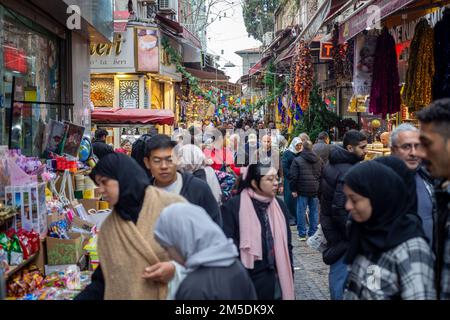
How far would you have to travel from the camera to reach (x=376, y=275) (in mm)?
2984

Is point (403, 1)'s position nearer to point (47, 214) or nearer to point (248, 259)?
point (248, 259)

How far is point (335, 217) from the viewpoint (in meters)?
5.51

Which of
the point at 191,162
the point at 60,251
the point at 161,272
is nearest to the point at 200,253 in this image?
the point at 161,272

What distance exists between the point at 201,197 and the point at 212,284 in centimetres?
170

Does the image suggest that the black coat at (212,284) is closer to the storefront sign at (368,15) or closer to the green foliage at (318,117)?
the storefront sign at (368,15)

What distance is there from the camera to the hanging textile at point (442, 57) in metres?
6.27

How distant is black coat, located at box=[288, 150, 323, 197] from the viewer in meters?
10.4

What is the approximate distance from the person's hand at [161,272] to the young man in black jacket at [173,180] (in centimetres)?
121

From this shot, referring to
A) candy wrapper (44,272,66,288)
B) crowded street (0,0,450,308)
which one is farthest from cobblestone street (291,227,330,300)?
candy wrapper (44,272,66,288)

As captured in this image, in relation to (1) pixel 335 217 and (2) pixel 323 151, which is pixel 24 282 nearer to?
(1) pixel 335 217

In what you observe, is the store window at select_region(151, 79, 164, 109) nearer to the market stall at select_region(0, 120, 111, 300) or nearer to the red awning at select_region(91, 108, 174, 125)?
the red awning at select_region(91, 108, 174, 125)

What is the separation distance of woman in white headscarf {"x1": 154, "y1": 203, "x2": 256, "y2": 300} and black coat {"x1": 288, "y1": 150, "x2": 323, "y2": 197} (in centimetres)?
770

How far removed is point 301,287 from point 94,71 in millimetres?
13491

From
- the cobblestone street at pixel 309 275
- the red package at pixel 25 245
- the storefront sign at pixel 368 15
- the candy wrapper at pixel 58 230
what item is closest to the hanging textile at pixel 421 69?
the storefront sign at pixel 368 15
